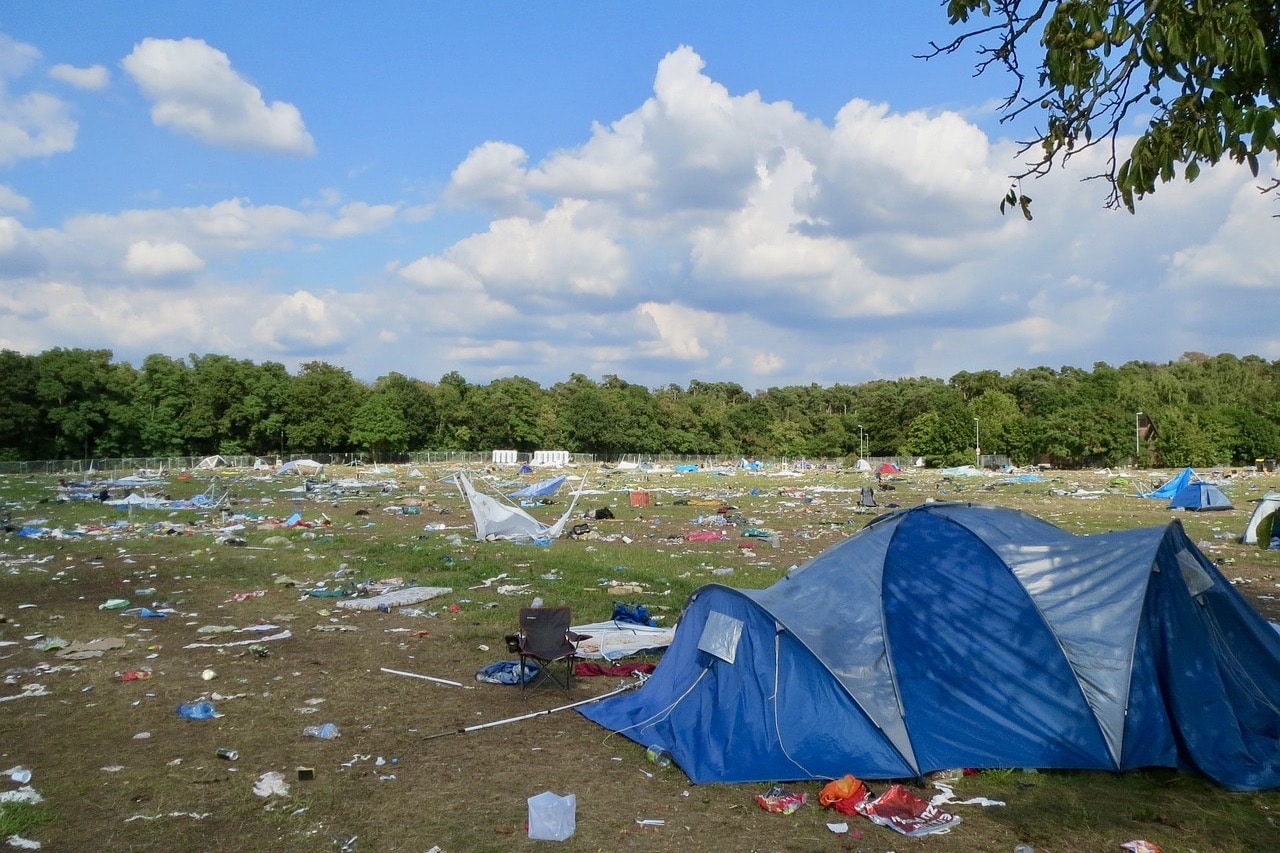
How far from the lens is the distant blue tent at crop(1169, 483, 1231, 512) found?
3125 cm

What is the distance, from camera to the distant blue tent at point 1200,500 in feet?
103

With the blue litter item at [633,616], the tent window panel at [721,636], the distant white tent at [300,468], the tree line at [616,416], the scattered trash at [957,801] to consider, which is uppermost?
the tree line at [616,416]

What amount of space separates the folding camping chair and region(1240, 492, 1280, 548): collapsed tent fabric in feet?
58.6

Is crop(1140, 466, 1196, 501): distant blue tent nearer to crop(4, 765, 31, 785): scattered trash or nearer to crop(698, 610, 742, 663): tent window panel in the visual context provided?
crop(698, 610, 742, 663): tent window panel

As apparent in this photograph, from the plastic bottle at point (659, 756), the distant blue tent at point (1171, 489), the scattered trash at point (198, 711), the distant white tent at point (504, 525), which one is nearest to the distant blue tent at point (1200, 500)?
the distant blue tent at point (1171, 489)

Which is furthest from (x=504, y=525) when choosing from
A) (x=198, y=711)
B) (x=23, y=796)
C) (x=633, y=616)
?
(x=23, y=796)

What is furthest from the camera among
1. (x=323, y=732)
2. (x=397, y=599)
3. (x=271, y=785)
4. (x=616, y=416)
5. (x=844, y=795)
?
(x=616, y=416)

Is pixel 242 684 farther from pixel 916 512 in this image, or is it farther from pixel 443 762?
pixel 916 512

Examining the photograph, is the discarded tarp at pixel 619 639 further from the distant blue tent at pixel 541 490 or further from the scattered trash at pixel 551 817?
the distant blue tent at pixel 541 490

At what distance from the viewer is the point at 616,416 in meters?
104

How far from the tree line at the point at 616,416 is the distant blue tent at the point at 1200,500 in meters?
52.1

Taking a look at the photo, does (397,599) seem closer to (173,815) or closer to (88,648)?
(88,648)

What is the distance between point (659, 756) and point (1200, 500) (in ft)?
103

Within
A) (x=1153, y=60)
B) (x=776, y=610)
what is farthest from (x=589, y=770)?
(x=1153, y=60)
